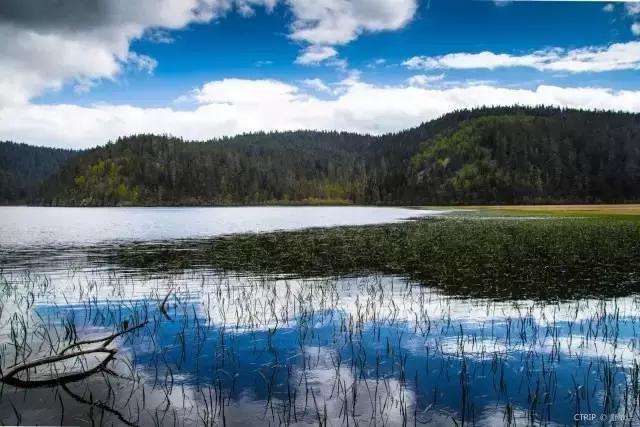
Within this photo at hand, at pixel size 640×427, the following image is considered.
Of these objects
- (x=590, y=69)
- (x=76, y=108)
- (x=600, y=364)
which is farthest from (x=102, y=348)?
(x=590, y=69)

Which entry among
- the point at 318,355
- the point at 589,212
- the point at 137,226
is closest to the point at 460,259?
the point at 318,355

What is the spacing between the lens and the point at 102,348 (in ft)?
31.3

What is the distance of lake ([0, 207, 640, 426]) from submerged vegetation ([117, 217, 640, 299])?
2374 mm

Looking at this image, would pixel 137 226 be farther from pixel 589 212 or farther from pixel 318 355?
pixel 589 212

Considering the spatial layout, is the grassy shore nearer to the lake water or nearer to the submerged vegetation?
the lake water

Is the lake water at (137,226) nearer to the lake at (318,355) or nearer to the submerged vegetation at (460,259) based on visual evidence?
the submerged vegetation at (460,259)

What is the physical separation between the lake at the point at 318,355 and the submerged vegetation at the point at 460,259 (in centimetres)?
237

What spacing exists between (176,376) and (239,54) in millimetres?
7642

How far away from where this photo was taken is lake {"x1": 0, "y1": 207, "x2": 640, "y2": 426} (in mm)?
8266

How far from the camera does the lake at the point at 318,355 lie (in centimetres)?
827

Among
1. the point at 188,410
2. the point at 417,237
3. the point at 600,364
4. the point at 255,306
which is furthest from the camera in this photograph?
the point at 417,237

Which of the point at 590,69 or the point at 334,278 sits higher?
the point at 590,69

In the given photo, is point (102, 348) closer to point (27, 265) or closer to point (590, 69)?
point (590, 69)

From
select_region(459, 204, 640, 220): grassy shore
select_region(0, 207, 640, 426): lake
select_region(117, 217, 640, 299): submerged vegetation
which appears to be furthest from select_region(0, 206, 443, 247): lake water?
Answer: select_region(0, 207, 640, 426): lake
